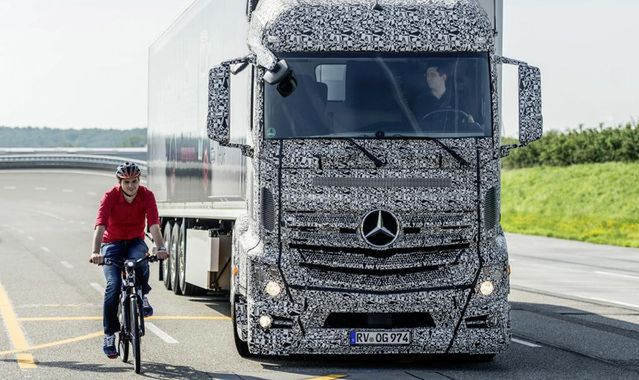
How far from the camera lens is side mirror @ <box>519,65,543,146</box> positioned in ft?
35.3

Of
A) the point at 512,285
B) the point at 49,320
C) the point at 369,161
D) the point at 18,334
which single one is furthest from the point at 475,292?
the point at 512,285

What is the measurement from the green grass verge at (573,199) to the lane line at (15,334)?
28.3 meters

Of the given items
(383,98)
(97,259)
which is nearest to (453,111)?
(383,98)

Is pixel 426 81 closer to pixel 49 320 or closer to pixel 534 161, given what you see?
pixel 49 320

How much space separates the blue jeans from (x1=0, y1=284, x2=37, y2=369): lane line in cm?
77

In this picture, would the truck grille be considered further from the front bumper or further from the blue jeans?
the blue jeans

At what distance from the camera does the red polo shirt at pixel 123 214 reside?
11.4m

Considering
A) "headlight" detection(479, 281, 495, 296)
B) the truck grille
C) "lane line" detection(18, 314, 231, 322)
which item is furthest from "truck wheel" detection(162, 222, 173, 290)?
"headlight" detection(479, 281, 495, 296)

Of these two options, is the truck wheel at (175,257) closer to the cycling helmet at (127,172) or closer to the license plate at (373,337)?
the cycling helmet at (127,172)

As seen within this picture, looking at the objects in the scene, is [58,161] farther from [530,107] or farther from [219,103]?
[530,107]

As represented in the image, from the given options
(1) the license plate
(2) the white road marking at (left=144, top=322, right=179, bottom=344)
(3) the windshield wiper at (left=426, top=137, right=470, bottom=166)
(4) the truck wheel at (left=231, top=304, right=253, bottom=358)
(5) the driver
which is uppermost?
(5) the driver

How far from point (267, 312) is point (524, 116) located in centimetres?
268

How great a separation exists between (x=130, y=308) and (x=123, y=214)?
2.82ft

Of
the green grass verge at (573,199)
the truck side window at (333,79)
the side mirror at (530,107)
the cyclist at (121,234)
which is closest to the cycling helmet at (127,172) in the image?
the cyclist at (121,234)
